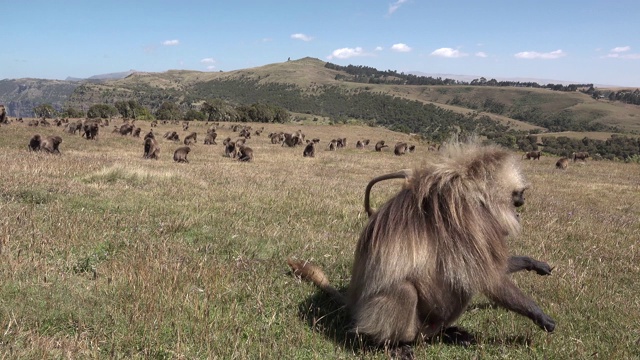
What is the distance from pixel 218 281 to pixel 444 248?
2514mm

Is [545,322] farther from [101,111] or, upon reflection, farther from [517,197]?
[101,111]

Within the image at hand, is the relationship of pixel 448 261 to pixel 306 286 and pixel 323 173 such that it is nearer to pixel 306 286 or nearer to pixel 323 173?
pixel 306 286

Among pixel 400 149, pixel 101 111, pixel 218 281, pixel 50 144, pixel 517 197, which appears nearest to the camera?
pixel 517 197

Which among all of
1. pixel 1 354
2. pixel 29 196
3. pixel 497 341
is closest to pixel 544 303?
pixel 497 341

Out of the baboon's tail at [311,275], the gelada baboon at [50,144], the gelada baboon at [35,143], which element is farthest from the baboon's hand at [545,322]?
the gelada baboon at [35,143]

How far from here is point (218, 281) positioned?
4664mm

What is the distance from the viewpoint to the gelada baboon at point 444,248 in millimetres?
3301

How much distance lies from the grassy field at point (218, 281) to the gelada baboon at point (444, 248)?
49cm

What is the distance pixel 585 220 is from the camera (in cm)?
1120

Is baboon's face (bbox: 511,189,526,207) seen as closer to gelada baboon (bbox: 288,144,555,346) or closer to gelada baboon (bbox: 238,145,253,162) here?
Answer: gelada baboon (bbox: 288,144,555,346)

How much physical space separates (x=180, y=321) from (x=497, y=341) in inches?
117

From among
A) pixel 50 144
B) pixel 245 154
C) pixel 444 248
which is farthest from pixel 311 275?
pixel 245 154

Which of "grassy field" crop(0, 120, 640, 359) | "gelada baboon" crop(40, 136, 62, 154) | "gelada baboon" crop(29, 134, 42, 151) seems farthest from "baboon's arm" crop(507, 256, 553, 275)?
"gelada baboon" crop(29, 134, 42, 151)

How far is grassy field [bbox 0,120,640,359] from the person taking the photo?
3.58 meters
